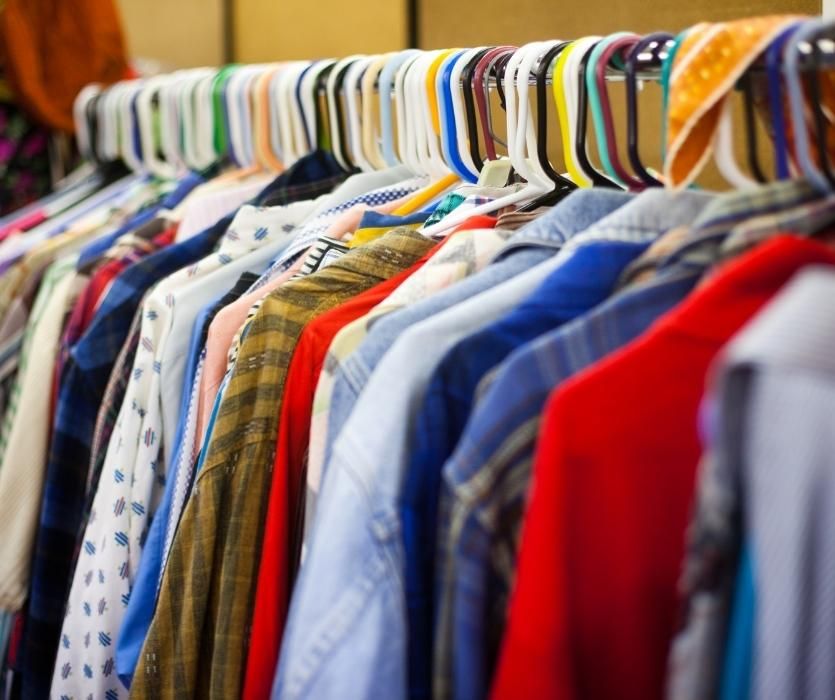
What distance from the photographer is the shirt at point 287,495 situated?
69 cm

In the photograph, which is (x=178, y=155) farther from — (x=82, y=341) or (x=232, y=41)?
(x=232, y=41)

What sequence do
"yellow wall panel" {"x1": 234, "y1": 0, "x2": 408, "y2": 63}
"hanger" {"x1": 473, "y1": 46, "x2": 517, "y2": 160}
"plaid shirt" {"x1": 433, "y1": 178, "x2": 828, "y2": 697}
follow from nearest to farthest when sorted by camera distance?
"plaid shirt" {"x1": 433, "y1": 178, "x2": 828, "y2": 697} < "hanger" {"x1": 473, "y1": 46, "x2": 517, "y2": 160} < "yellow wall panel" {"x1": 234, "y1": 0, "x2": 408, "y2": 63}

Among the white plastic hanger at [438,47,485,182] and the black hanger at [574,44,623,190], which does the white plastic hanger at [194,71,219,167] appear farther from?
the black hanger at [574,44,623,190]

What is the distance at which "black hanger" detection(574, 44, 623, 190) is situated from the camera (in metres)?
0.74

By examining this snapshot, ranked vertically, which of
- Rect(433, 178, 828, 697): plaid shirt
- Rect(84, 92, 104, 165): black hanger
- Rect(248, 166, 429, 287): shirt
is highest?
Rect(84, 92, 104, 165): black hanger

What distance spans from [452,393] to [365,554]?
3.8 inches

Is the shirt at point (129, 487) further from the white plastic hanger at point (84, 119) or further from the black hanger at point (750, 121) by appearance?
the white plastic hanger at point (84, 119)

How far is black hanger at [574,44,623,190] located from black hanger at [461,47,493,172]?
0.13 meters

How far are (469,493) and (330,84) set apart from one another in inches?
24.8

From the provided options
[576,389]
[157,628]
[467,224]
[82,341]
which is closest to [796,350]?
[576,389]

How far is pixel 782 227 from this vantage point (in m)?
0.54

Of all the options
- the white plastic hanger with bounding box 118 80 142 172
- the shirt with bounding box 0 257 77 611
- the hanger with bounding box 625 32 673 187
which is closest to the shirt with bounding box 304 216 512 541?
the hanger with bounding box 625 32 673 187

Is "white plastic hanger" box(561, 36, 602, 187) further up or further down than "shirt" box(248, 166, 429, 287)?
further up

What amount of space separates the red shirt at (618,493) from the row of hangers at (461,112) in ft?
0.48
